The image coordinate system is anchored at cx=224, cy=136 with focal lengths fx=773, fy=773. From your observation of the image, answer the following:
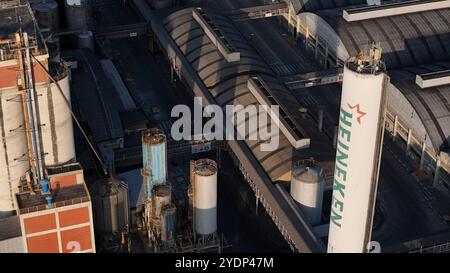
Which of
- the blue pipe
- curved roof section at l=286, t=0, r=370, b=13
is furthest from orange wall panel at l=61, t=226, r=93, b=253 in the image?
curved roof section at l=286, t=0, r=370, b=13

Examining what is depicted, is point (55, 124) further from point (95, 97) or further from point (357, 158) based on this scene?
point (357, 158)

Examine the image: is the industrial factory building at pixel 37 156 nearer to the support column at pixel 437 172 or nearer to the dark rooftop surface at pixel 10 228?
the dark rooftop surface at pixel 10 228

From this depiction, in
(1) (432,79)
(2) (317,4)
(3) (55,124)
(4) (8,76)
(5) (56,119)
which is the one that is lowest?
(1) (432,79)

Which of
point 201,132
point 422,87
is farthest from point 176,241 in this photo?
point 422,87

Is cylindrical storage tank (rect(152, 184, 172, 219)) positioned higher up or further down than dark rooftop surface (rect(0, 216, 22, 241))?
higher up

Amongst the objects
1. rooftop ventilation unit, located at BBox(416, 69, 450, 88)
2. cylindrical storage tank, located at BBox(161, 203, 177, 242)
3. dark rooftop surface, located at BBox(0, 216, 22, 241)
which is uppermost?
rooftop ventilation unit, located at BBox(416, 69, 450, 88)

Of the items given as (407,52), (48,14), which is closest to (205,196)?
(407,52)

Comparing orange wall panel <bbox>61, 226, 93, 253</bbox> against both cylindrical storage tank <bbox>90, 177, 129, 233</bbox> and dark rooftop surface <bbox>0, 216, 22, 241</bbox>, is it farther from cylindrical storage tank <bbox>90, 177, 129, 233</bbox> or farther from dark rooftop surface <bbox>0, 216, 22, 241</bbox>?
dark rooftop surface <bbox>0, 216, 22, 241</bbox>
